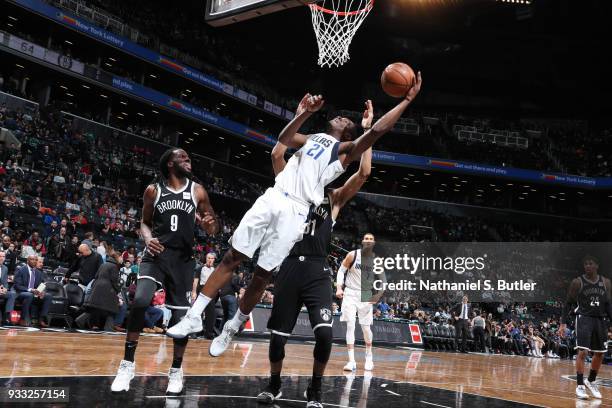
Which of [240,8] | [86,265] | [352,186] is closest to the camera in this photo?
[352,186]

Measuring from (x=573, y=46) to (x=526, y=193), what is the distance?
10614mm

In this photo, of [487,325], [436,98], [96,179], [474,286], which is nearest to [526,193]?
[436,98]

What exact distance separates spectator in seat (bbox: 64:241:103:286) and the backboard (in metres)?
5.14

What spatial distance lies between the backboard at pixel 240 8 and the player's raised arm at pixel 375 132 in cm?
320

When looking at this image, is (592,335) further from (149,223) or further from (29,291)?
(29,291)

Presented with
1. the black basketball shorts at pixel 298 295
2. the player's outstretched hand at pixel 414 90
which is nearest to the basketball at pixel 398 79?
the player's outstretched hand at pixel 414 90

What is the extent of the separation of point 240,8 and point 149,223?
3.94 metres

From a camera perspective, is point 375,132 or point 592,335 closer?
point 375,132

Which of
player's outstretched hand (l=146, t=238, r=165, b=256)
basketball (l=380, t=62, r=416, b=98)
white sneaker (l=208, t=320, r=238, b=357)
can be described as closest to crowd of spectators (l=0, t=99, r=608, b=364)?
player's outstretched hand (l=146, t=238, r=165, b=256)

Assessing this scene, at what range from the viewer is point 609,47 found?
119ft

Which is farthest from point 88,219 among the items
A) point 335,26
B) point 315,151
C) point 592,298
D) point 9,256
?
point 315,151

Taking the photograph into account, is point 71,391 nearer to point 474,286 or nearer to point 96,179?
point 96,179

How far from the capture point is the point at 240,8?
7738 millimetres

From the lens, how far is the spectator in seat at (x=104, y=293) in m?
10.0
